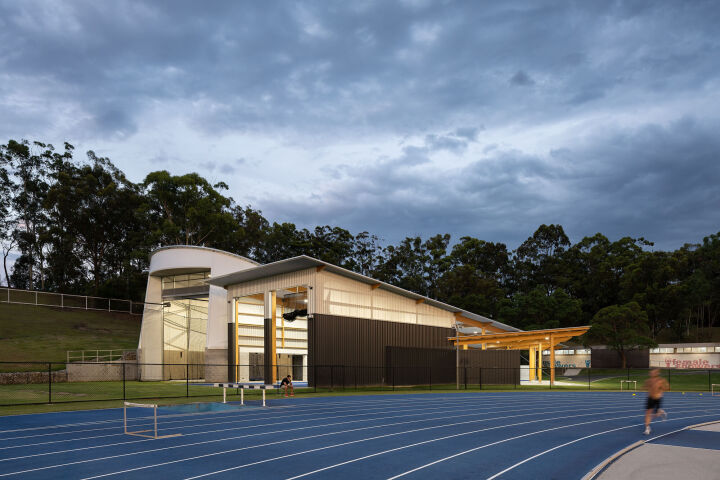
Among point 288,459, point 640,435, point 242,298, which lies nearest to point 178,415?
point 288,459

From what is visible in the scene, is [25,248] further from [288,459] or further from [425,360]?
[288,459]

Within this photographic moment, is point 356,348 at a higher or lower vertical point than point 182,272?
lower

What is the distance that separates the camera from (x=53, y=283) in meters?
91.0

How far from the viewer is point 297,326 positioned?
5762 centimetres

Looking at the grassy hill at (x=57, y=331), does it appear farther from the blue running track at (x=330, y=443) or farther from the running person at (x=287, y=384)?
the blue running track at (x=330, y=443)

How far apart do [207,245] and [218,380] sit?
131 feet

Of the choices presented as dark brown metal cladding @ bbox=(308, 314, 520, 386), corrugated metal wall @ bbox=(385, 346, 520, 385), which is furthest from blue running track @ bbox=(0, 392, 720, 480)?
corrugated metal wall @ bbox=(385, 346, 520, 385)

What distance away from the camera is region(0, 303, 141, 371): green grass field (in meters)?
54.5

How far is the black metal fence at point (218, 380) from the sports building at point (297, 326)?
0.60 feet

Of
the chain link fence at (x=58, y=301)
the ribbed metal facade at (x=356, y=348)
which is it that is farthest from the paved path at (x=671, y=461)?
the chain link fence at (x=58, y=301)

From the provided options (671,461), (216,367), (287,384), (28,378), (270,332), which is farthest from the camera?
(216,367)

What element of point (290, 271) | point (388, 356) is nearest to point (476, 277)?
point (388, 356)

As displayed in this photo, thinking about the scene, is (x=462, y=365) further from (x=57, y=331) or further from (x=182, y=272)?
(x=57, y=331)

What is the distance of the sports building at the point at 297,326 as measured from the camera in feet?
137
